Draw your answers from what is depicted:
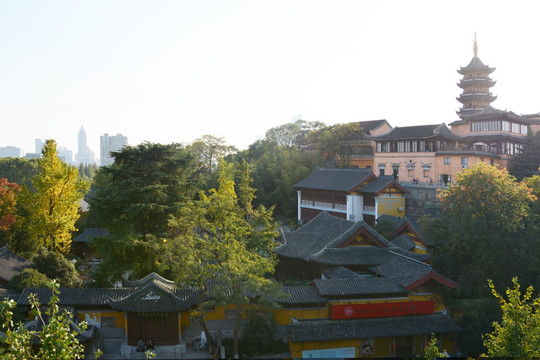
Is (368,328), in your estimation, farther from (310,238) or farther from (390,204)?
(390,204)

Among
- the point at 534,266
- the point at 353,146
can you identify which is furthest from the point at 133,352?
the point at 353,146

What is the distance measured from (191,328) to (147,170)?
6.76 metres

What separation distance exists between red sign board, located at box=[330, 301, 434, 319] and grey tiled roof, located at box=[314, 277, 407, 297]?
42 centimetres

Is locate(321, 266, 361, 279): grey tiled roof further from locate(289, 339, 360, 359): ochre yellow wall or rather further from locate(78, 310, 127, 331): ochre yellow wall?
locate(78, 310, 127, 331): ochre yellow wall

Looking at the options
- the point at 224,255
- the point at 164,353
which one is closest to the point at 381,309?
the point at 224,255

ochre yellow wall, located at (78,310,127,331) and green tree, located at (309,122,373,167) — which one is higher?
green tree, located at (309,122,373,167)

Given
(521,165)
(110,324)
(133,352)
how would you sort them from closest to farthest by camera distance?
(133,352), (110,324), (521,165)

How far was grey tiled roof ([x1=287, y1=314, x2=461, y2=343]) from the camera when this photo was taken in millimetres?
15609

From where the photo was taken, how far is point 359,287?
1709 centimetres

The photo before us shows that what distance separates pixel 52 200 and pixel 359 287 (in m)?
14.8

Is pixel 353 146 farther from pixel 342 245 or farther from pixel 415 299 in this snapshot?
pixel 415 299

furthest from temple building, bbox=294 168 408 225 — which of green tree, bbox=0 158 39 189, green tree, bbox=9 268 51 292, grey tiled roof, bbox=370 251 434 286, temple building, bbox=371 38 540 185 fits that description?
green tree, bbox=0 158 39 189

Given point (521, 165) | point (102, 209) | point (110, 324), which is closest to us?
point (110, 324)

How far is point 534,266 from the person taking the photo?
1945 centimetres
